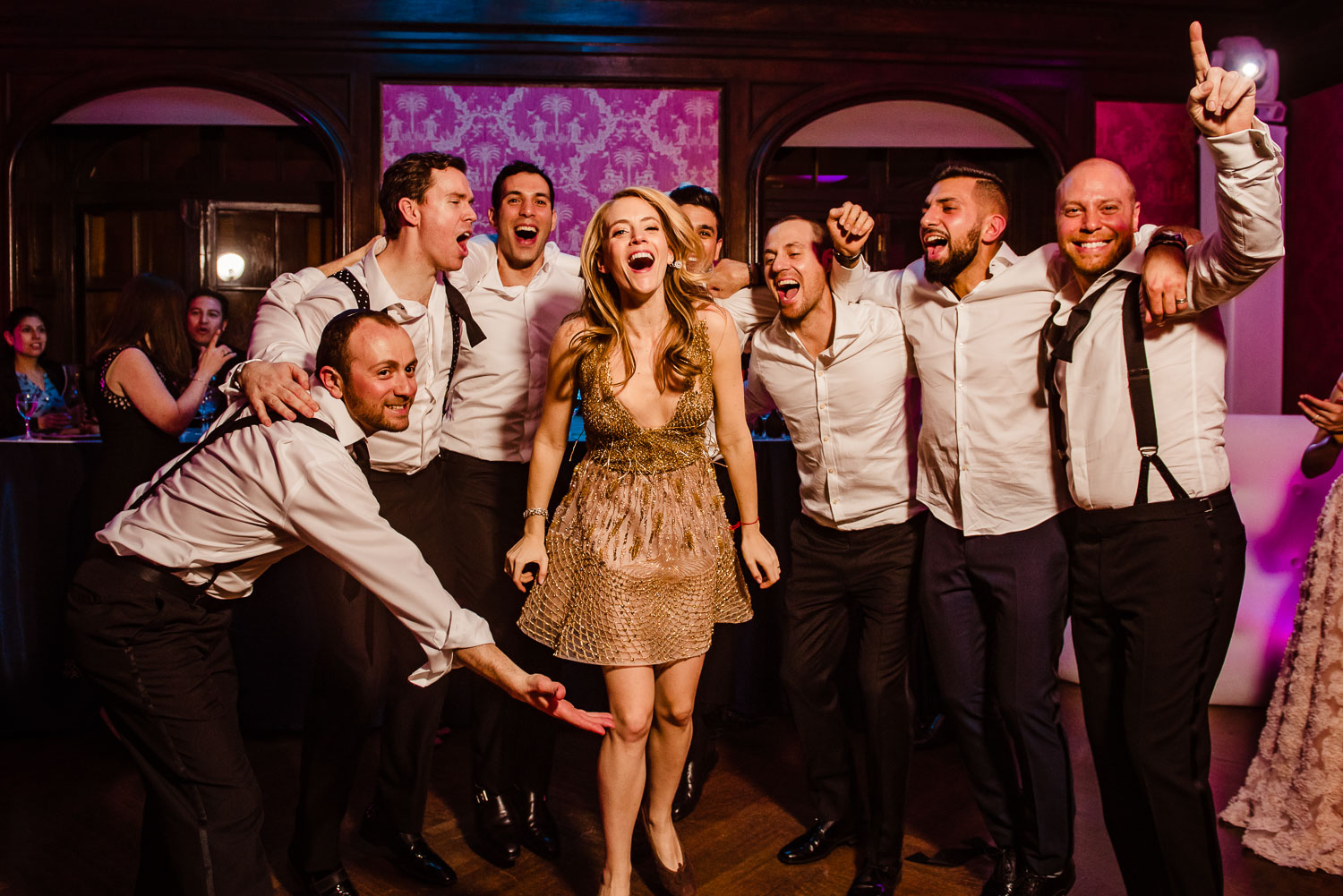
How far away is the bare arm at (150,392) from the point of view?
130 inches

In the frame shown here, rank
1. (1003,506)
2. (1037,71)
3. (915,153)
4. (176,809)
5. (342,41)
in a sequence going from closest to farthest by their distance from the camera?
(176,809) → (1003,506) → (342,41) → (1037,71) → (915,153)

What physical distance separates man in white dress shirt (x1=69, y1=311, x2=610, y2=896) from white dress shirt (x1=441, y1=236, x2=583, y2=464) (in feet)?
2.98

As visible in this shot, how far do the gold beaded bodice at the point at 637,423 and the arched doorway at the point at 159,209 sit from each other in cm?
557

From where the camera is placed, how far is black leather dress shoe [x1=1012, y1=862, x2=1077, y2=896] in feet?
7.59

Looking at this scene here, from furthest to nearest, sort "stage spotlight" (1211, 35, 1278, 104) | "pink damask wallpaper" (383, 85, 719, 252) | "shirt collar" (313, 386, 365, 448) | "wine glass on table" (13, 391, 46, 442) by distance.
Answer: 1. "pink damask wallpaper" (383, 85, 719, 252)
2. "stage spotlight" (1211, 35, 1278, 104)
3. "wine glass on table" (13, 391, 46, 442)
4. "shirt collar" (313, 386, 365, 448)

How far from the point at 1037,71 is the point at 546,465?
5271 millimetres

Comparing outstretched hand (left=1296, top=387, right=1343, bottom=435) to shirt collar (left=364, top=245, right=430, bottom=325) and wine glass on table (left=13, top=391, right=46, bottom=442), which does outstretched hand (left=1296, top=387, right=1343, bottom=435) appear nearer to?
shirt collar (left=364, top=245, right=430, bottom=325)

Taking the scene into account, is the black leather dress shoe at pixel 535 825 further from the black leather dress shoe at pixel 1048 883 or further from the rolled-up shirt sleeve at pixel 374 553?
the black leather dress shoe at pixel 1048 883

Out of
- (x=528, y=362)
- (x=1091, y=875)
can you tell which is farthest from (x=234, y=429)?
(x=1091, y=875)

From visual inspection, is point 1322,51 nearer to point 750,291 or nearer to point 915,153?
point 915,153

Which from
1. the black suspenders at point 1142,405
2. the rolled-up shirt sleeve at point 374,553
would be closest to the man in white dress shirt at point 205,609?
the rolled-up shirt sleeve at point 374,553

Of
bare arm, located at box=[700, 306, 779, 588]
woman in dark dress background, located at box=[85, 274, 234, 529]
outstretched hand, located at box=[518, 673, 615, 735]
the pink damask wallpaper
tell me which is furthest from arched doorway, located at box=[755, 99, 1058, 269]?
outstretched hand, located at box=[518, 673, 615, 735]

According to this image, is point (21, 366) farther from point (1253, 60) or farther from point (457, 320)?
point (1253, 60)

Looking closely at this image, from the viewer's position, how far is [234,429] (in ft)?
6.10
